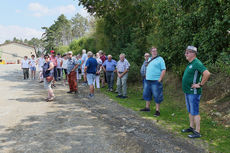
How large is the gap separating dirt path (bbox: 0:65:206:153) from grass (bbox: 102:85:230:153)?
402mm

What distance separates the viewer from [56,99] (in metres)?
9.12

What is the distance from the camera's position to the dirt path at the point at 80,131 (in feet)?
14.0

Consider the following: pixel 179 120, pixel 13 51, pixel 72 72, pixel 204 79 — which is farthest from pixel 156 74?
pixel 13 51

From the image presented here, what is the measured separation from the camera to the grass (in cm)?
465

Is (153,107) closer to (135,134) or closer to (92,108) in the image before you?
(92,108)

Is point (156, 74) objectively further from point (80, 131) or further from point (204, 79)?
point (80, 131)

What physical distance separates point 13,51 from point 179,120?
77.2 metres

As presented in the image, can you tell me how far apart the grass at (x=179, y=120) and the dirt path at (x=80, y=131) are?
40cm

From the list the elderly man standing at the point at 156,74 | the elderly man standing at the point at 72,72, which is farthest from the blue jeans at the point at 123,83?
the elderly man standing at the point at 156,74

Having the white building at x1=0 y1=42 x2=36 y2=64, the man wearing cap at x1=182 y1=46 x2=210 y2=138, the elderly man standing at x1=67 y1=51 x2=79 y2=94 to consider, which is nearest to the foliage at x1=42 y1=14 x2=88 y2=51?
the white building at x1=0 y1=42 x2=36 y2=64

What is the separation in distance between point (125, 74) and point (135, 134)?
4.77 metres

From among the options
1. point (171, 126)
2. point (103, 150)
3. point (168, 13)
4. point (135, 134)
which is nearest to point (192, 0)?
point (168, 13)

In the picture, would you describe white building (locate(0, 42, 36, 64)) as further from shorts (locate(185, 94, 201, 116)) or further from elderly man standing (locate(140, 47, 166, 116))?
shorts (locate(185, 94, 201, 116))

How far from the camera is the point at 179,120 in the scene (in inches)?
247
